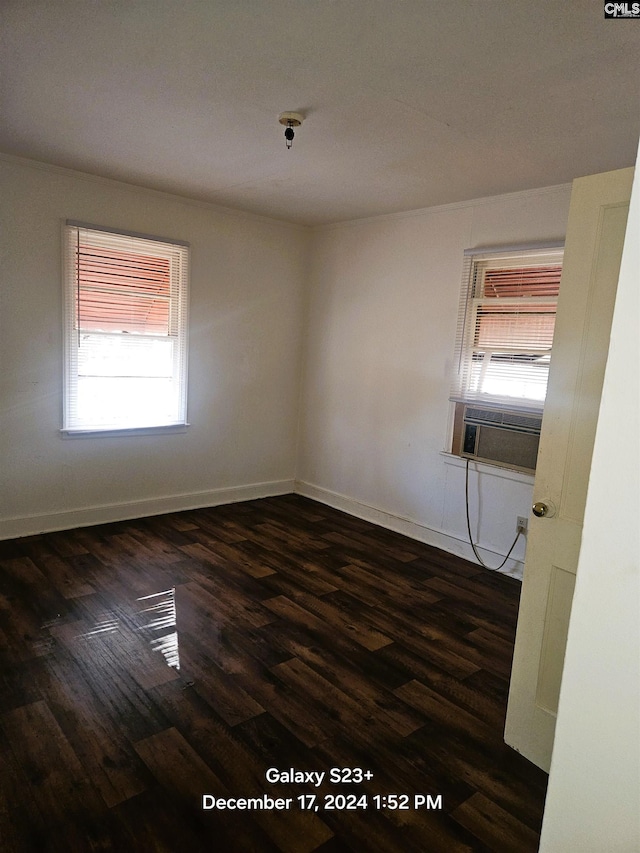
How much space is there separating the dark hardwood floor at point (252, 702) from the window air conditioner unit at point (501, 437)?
0.82 metres

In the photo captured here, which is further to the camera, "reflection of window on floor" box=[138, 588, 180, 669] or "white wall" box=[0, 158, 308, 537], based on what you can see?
"white wall" box=[0, 158, 308, 537]

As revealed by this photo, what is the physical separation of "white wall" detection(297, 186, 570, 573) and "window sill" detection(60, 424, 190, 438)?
53.8 inches

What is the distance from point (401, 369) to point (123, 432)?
2261mm

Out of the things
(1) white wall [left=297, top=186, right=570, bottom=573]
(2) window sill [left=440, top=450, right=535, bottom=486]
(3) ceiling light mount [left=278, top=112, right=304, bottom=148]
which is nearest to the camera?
(3) ceiling light mount [left=278, top=112, right=304, bottom=148]

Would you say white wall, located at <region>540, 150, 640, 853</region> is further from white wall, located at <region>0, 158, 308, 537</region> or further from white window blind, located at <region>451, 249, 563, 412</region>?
white wall, located at <region>0, 158, 308, 537</region>

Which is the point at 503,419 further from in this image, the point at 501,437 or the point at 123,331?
the point at 123,331

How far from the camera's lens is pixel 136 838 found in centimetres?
162

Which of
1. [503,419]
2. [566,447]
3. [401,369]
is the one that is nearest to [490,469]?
[503,419]

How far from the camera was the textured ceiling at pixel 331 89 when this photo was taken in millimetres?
1762

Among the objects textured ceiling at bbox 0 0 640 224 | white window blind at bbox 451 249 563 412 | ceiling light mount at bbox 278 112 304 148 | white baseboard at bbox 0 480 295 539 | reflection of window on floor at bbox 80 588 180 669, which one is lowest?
reflection of window on floor at bbox 80 588 180 669

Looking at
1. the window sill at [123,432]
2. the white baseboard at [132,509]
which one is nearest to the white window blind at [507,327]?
the white baseboard at [132,509]

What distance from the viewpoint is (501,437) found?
12.3 ft

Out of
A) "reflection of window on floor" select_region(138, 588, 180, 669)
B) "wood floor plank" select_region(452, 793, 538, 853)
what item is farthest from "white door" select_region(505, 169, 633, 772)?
"reflection of window on floor" select_region(138, 588, 180, 669)

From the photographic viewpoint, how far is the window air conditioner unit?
141 inches
